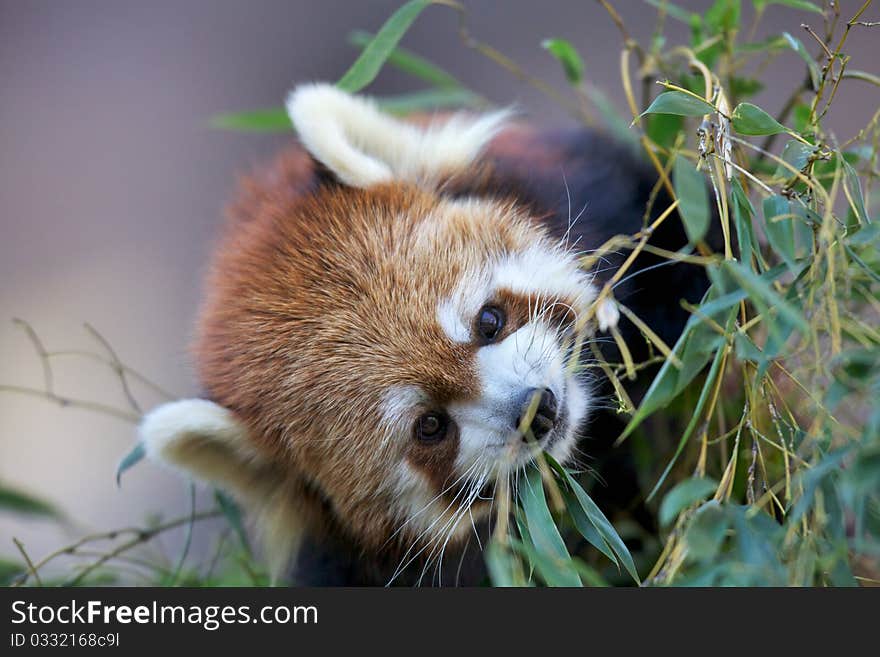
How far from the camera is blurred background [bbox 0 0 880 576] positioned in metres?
4.43

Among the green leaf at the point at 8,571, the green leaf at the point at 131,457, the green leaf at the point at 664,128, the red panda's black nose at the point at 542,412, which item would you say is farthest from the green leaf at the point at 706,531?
the green leaf at the point at 8,571

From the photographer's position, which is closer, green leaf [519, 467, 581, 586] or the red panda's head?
green leaf [519, 467, 581, 586]

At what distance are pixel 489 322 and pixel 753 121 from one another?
689 mm

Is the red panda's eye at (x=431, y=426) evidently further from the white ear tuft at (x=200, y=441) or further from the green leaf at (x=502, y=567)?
the green leaf at (x=502, y=567)

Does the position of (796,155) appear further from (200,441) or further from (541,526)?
(200,441)

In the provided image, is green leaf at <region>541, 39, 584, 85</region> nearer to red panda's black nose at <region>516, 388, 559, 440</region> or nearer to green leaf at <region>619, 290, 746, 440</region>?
red panda's black nose at <region>516, 388, 559, 440</region>

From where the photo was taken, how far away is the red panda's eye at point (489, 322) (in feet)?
6.27

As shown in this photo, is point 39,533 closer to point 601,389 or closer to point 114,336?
point 114,336

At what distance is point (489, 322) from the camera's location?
192cm

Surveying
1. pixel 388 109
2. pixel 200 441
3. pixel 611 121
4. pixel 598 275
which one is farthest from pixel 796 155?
pixel 388 109

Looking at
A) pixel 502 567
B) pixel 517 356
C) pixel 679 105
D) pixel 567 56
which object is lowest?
pixel 502 567

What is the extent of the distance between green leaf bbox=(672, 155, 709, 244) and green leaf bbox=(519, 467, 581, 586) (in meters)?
0.57

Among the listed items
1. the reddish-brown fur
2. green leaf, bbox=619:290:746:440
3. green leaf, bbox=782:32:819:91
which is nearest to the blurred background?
the reddish-brown fur
